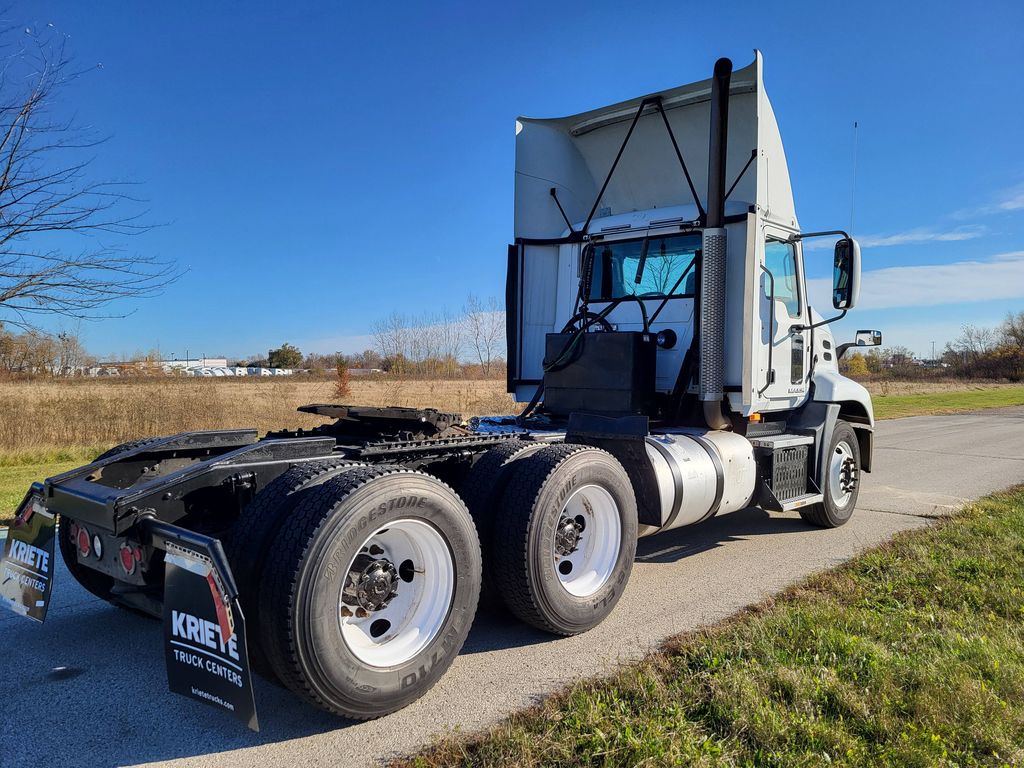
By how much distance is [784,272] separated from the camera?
21.6ft

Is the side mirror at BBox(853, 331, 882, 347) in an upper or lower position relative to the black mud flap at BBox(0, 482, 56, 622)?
upper

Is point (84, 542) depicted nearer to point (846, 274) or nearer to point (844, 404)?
point (846, 274)

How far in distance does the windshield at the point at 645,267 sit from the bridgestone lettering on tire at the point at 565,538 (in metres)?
2.41

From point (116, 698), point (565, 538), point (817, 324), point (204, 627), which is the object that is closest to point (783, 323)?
point (817, 324)

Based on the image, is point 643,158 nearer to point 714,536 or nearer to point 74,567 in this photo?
point 714,536

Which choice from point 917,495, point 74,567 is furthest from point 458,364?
point 74,567

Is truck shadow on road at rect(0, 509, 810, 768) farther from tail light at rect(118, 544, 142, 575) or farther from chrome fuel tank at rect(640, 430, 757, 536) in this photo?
chrome fuel tank at rect(640, 430, 757, 536)

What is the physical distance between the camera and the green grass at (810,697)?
9.14 ft

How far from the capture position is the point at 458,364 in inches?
1119

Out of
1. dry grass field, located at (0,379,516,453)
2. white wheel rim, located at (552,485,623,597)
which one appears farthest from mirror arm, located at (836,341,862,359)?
dry grass field, located at (0,379,516,453)

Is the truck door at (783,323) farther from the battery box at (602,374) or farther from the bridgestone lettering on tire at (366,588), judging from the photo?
the bridgestone lettering on tire at (366,588)

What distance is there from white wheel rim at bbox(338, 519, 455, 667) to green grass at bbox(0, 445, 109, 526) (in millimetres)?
5795

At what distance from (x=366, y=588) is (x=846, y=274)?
5234mm

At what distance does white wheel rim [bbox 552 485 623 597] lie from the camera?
437cm
